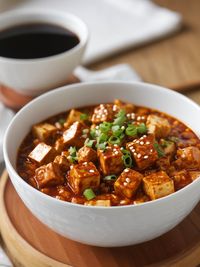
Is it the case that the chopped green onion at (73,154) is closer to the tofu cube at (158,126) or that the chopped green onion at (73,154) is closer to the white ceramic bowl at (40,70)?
the tofu cube at (158,126)

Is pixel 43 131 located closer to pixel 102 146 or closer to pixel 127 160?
pixel 102 146

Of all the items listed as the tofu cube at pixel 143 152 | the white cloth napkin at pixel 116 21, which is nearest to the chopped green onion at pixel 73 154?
the tofu cube at pixel 143 152

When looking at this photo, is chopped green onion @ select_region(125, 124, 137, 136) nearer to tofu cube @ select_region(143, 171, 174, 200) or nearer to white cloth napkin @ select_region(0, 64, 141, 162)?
tofu cube @ select_region(143, 171, 174, 200)

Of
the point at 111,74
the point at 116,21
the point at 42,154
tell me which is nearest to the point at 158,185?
the point at 42,154

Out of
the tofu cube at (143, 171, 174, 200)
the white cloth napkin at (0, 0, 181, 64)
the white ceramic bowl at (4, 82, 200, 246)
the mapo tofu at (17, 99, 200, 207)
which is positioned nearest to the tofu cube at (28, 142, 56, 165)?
the mapo tofu at (17, 99, 200, 207)

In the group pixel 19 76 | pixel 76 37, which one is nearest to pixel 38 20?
pixel 76 37

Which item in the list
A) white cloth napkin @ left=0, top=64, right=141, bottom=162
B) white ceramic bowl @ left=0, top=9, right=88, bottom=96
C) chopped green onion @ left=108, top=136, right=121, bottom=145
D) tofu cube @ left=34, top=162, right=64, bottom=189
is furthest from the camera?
white cloth napkin @ left=0, top=64, right=141, bottom=162
